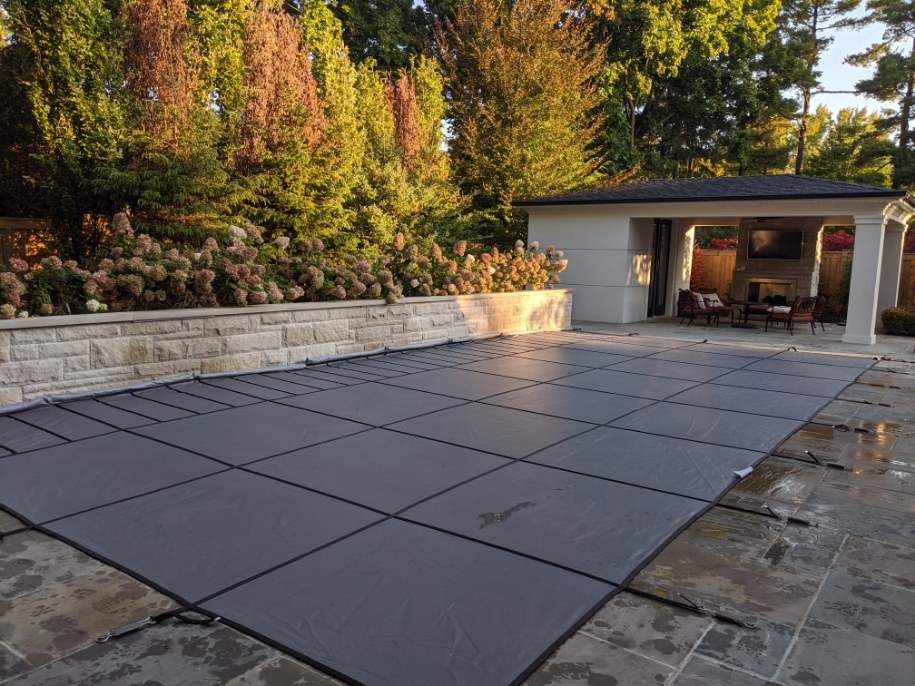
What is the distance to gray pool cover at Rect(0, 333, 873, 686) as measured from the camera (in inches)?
96.3

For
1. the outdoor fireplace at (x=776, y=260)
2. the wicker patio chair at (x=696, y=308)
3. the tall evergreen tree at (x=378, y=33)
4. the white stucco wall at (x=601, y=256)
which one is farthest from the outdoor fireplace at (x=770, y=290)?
the tall evergreen tree at (x=378, y=33)

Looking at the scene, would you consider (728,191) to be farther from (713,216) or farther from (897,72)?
(897,72)

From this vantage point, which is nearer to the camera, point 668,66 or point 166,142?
point 166,142

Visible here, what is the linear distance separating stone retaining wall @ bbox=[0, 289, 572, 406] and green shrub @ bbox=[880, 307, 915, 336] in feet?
29.6

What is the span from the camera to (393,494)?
3688mm

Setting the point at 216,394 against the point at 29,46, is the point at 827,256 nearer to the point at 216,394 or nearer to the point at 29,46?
the point at 216,394

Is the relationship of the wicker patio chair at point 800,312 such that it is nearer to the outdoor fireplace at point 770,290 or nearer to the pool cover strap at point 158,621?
the outdoor fireplace at point 770,290

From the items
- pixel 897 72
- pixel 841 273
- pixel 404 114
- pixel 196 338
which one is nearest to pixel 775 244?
pixel 841 273

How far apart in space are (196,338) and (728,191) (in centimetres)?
1046

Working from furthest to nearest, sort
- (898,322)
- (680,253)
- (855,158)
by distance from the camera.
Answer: (855,158)
(680,253)
(898,322)

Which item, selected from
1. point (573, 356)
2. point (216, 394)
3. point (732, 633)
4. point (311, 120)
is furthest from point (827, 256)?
point (732, 633)

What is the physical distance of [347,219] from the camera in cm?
1318

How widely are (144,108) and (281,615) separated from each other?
37.4 ft

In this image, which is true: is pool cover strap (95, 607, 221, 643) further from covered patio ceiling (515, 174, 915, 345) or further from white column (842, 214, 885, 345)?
covered patio ceiling (515, 174, 915, 345)
